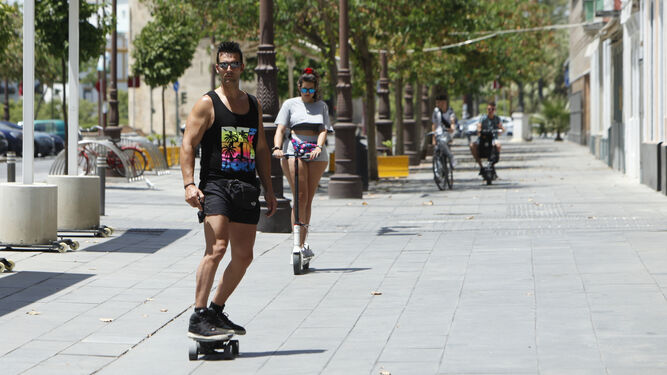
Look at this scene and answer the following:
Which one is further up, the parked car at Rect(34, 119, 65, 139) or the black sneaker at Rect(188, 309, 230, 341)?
the parked car at Rect(34, 119, 65, 139)

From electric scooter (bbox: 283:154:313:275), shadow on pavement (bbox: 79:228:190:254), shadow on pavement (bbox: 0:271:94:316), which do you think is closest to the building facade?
shadow on pavement (bbox: 79:228:190:254)

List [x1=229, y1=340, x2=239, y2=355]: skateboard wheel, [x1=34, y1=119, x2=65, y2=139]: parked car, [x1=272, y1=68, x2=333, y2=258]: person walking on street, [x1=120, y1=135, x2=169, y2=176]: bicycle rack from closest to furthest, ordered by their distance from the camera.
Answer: [x1=229, y1=340, x2=239, y2=355]: skateboard wheel → [x1=272, y1=68, x2=333, y2=258]: person walking on street → [x1=120, y1=135, x2=169, y2=176]: bicycle rack → [x1=34, y1=119, x2=65, y2=139]: parked car

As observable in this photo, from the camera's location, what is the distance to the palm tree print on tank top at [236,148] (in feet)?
21.6

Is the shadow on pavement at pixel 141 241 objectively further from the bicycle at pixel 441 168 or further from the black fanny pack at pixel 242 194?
the bicycle at pixel 441 168

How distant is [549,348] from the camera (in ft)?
21.1

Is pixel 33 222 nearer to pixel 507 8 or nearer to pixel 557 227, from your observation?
pixel 557 227

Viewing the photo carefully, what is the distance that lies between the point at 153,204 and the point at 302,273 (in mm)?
8682

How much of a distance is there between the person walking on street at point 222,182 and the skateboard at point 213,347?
0.03 meters

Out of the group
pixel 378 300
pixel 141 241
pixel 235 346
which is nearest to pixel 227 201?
pixel 235 346

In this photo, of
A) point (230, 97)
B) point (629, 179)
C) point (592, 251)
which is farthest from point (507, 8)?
point (230, 97)

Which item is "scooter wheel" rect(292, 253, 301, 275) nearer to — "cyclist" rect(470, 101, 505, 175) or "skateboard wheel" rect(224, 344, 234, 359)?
"skateboard wheel" rect(224, 344, 234, 359)

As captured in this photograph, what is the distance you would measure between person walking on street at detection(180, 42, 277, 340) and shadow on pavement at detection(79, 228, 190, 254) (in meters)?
5.11

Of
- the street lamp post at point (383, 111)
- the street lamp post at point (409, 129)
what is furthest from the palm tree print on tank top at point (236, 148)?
the street lamp post at point (409, 129)

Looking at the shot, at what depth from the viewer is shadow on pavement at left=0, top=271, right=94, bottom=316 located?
8305mm
